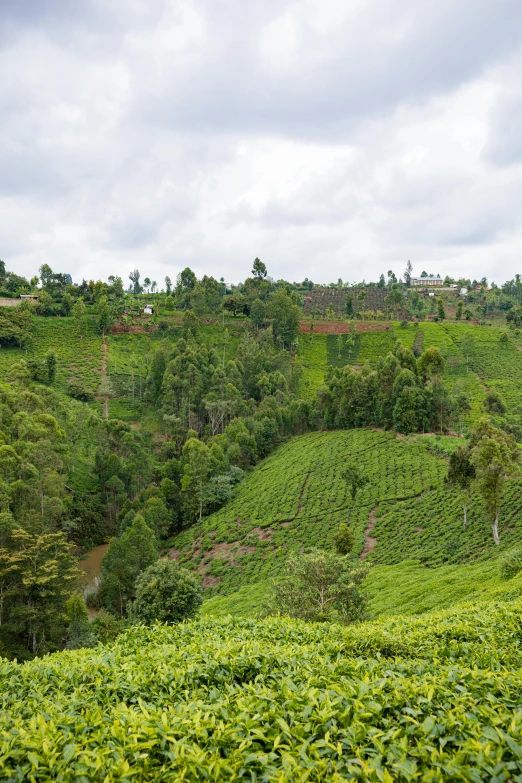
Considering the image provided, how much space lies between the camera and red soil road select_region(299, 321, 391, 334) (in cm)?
10231

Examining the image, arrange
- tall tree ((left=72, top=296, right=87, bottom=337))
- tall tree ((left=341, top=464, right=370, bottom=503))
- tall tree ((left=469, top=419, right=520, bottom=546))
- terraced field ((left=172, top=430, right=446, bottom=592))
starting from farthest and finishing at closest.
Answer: tall tree ((left=72, top=296, right=87, bottom=337))
tall tree ((left=341, top=464, right=370, bottom=503))
terraced field ((left=172, top=430, right=446, bottom=592))
tall tree ((left=469, top=419, right=520, bottom=546))

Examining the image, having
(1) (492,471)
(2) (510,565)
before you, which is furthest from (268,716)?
(1) (492,471)

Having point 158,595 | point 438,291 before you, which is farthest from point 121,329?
point 438,291

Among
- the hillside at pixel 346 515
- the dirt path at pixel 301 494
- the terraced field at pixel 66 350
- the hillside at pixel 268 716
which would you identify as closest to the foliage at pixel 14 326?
the terraced field at pixel 66 350

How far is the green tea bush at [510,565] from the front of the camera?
1781cm

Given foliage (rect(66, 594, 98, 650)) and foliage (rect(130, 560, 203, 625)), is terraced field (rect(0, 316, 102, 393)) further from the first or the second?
foliage (rect(130, 560, 203, 625))

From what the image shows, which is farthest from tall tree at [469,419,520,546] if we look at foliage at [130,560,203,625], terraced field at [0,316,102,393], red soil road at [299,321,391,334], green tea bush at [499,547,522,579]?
red soil road at [299,321,391,334]

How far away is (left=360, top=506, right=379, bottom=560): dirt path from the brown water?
78.5 ft

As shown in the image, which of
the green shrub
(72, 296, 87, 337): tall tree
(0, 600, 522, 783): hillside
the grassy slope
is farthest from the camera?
(72, 296, 87, 337): tall tree

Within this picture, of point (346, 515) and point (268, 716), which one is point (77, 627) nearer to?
point (346, 515)

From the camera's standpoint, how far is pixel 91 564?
1726 inches

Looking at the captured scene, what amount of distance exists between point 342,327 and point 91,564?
251ft

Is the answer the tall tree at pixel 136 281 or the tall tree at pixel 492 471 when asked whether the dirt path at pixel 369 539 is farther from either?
the tall tree at pixel 136 281

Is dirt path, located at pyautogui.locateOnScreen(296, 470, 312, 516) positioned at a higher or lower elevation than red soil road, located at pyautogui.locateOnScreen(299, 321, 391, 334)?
lower
